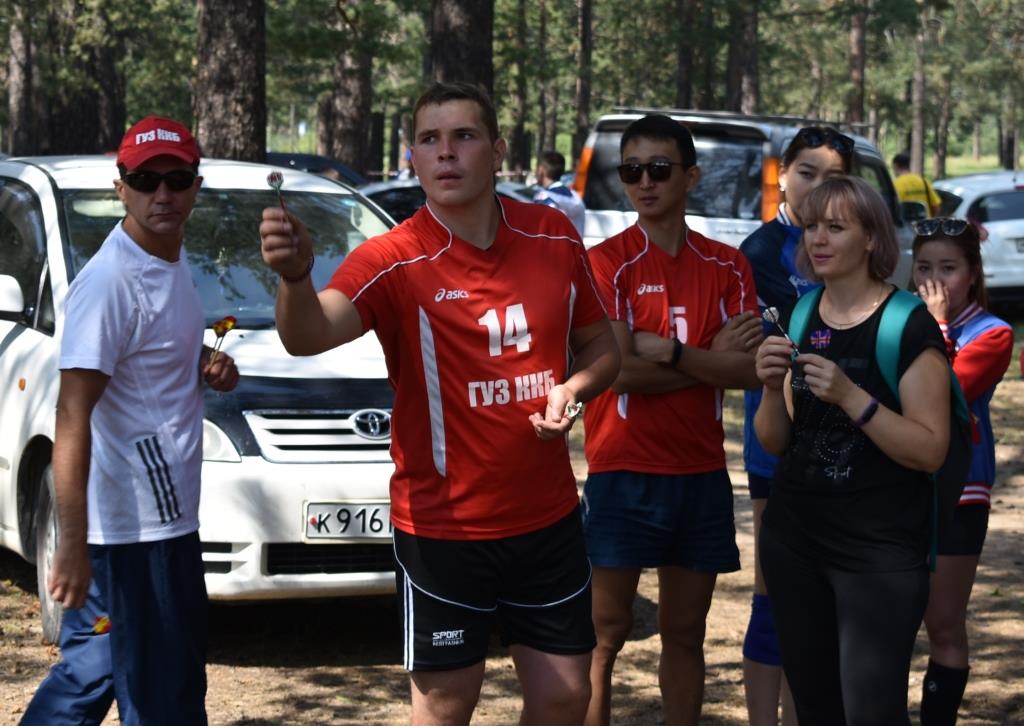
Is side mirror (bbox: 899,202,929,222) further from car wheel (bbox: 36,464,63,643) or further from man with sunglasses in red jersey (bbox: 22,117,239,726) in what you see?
man with sunglasses in red jersey (bbox: 22,117,239,726)

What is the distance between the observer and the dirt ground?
5758 millimetres

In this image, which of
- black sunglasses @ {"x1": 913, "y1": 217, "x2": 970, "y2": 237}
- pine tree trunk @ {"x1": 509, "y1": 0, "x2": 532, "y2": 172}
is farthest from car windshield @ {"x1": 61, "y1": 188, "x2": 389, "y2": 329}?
pine tree trunk @ {"x1": 509, "y1": 0, "x2": 532, "y2": 172}

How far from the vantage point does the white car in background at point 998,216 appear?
19.4 m

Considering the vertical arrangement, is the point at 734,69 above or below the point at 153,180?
above

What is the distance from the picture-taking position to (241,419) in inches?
238

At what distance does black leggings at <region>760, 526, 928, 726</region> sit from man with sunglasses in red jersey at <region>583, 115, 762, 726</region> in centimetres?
74

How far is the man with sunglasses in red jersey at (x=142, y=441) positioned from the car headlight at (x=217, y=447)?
1866mm

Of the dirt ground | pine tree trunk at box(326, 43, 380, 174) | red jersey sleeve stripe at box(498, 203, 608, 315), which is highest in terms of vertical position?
pine tree trunk at box(326, 43, 380, 174)

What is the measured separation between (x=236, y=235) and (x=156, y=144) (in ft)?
10.2

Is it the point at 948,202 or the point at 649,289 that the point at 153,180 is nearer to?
the point at 649,289

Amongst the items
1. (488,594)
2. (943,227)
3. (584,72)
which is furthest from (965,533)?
(584,72)

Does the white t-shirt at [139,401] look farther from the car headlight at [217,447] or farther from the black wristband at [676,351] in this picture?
the car headlight at [217,447]

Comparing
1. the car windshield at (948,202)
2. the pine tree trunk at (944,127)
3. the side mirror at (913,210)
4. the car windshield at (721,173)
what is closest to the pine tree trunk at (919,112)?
the pine tree trunk at (944,127)

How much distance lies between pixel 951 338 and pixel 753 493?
794 mm
